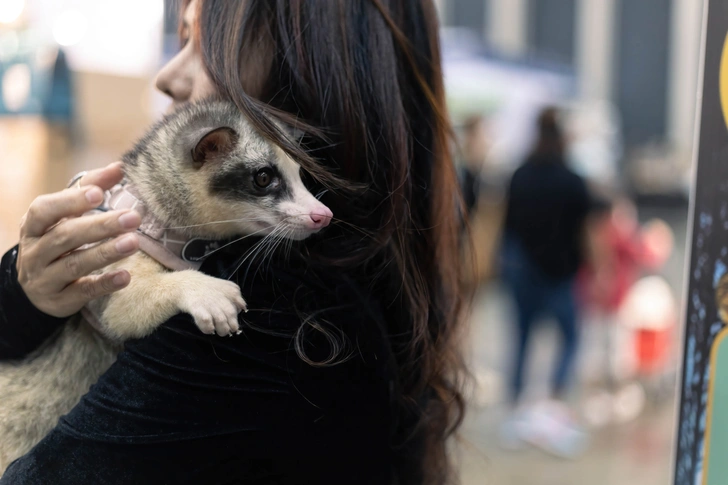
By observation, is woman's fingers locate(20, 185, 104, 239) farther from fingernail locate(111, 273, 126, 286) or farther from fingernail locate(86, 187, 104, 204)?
fingernail locate(111, 273, 126, 286)

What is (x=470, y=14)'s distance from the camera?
11242mm

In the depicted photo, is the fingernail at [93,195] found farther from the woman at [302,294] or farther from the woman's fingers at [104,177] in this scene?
the woman's fingers at [104,177]

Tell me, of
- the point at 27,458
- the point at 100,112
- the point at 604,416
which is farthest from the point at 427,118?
the point at 604,416

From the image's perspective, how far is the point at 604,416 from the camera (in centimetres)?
456

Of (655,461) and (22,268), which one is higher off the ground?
(22,268)

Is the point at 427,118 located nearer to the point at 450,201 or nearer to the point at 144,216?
the point at 450,201

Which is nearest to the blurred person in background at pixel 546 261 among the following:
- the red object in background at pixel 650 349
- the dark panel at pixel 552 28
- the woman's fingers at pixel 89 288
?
the red object in background at pixel 650 349

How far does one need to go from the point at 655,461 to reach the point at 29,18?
4085mm

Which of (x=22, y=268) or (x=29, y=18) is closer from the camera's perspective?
(x=22, y=268)

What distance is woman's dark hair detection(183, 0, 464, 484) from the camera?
3.97 feet

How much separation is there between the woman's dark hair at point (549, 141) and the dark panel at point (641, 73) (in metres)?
8.39

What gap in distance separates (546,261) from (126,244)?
3.77 metres

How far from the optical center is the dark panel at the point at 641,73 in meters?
11.8

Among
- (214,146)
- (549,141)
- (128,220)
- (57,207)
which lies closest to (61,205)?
(57,207)
